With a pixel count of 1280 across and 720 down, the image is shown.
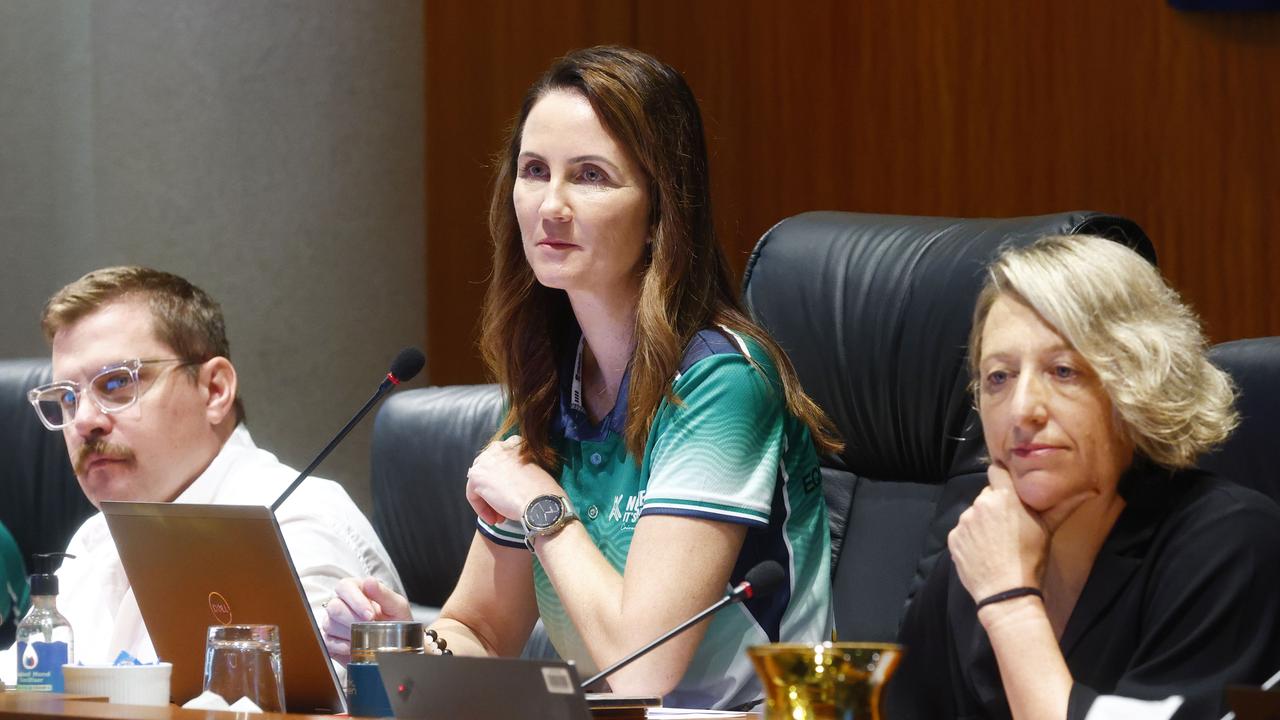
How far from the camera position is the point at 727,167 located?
3.63 metres

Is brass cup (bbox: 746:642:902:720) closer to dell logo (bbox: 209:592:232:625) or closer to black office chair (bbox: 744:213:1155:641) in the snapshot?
dell logo (bbox: 209:592:232:625)

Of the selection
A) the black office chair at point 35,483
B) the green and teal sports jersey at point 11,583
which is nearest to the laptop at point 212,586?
the green and teal sports jersey at point 11,583

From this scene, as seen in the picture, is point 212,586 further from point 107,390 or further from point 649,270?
point 107,390

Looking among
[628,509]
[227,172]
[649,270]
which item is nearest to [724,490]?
[628,509]

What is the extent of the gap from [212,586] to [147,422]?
2.62ft

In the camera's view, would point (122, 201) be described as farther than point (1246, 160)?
Yes

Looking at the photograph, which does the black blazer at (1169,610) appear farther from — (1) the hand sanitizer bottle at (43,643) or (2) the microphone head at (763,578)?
(1) the hand sanitizer bottle at (43,643)

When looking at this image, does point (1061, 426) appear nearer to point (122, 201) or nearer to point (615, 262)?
point (615, 262)

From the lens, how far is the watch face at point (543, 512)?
5.75ft

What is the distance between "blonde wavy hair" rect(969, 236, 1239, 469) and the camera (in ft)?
4.66

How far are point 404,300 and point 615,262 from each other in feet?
6.54

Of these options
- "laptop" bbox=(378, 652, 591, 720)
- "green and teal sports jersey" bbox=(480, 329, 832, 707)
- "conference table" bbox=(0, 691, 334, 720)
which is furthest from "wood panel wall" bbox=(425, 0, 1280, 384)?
"laptop" bbox=(378, 652, 591, 720)

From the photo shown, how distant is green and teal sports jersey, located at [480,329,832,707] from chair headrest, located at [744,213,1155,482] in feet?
0.42

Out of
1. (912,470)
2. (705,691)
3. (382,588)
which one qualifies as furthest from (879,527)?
(382,588)
